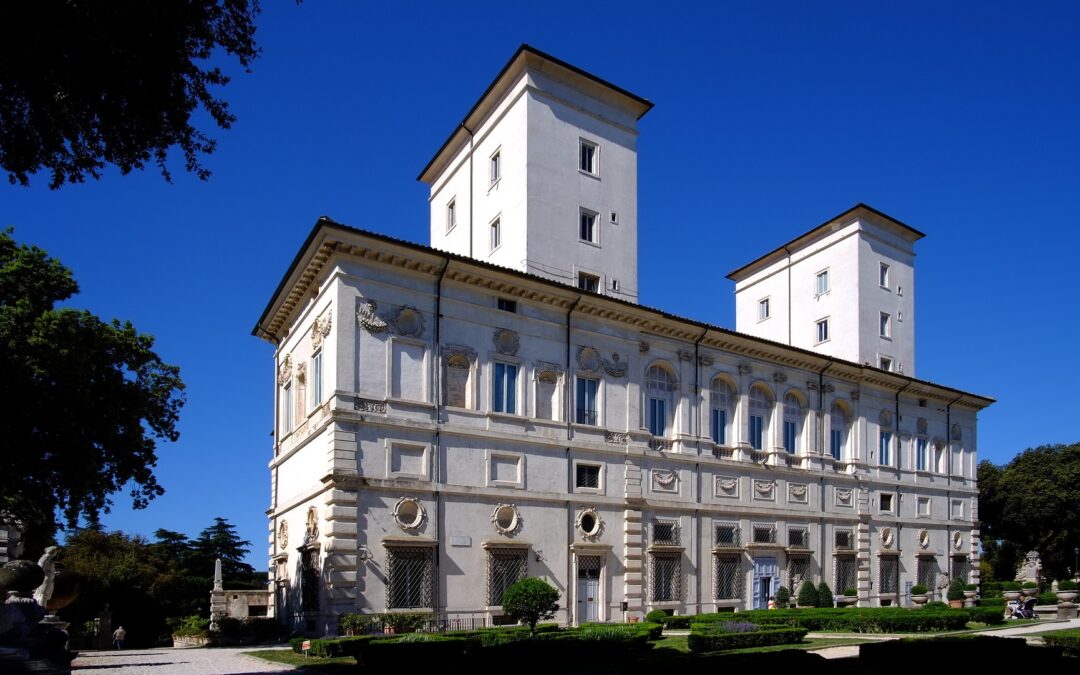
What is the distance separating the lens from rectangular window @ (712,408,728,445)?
1457 inches

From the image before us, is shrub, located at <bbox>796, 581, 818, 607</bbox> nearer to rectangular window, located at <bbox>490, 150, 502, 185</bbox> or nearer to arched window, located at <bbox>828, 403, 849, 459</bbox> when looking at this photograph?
arched window, located at <bbox>828, 403, 849, 459</bbox>

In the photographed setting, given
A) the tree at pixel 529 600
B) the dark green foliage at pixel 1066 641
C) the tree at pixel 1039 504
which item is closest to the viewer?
the dark green foliage at pixel 1066 641

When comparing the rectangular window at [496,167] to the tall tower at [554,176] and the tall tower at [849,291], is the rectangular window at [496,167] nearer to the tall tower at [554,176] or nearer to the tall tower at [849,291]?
the tall tower at [554,176]

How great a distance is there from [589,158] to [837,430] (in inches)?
712

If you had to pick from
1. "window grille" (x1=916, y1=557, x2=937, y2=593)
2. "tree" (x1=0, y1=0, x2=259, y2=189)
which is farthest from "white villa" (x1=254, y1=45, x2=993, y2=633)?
"tree" (x1=0, y1=0, x2=259, y2=189)

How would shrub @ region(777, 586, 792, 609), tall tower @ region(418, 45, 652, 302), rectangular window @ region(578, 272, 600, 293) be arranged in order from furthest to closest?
shrub @ region(777, 586, 792, 609) < rectangular window @ region(578, 272, 600, 293) < tall tower @ region(418, 45, 652, 302)

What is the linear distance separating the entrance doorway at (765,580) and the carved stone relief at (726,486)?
9.89 feet

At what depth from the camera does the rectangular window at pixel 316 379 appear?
2906 centimetres

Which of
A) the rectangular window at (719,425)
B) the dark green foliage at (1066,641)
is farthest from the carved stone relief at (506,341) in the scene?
the dark green foliage at (1066,641)

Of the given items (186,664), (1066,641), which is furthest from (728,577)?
(186,664)

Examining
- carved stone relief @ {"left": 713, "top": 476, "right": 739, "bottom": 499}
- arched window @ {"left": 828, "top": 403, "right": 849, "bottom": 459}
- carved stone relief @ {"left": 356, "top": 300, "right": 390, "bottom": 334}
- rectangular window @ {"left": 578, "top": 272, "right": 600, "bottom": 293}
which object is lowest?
carved stone relief @ {"left": 713, "top": 476, "right": 739, "bottom": 499}

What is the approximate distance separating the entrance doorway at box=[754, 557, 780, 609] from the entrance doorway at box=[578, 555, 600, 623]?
342 inches

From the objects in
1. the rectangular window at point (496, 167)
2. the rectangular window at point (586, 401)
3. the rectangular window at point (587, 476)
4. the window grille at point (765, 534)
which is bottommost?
the window grille at point (765, 534)

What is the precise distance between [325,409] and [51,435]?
1030 cm
